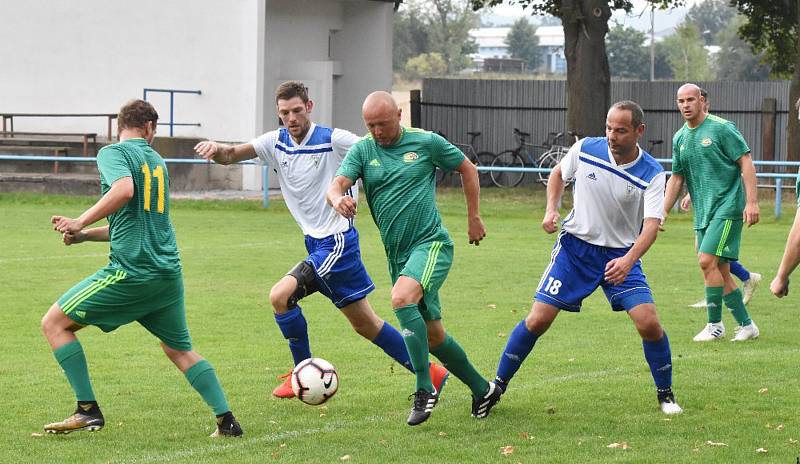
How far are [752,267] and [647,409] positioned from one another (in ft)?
28.0

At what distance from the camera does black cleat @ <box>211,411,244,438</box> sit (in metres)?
6.92

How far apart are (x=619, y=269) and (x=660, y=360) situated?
66cm

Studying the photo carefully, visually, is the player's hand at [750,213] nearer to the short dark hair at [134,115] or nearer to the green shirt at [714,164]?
the green shirt at [714,164]

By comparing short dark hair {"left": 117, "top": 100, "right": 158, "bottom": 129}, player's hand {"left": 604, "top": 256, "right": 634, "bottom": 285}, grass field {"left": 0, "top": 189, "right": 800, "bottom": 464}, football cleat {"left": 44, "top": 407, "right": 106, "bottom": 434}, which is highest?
short dark hair {"left": 117, "top": 100, "right": 158, "bottom": 129}

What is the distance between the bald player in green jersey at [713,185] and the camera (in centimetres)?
1004

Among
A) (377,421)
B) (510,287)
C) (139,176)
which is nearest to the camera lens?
(139,176)

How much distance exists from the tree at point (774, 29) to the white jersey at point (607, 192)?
23.3 meters

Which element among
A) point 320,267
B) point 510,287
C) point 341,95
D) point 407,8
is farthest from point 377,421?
point 407,8

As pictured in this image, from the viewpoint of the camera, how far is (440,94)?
33.0 m

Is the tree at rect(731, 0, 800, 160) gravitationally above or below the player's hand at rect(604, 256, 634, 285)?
above

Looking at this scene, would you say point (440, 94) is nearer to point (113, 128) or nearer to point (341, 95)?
point (341, 95)

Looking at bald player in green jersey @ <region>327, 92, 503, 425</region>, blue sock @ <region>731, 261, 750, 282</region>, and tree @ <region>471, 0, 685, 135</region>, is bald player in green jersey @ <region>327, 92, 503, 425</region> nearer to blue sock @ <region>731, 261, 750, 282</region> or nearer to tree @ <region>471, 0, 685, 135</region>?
blue sock @ <region>731, 261, 750, 282</region>

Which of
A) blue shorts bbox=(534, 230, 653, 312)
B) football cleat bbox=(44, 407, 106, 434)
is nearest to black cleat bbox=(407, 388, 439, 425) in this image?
blue shorts bbox=(534, 230, 653, 312)

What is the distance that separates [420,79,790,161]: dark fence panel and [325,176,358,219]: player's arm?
25205 mm
